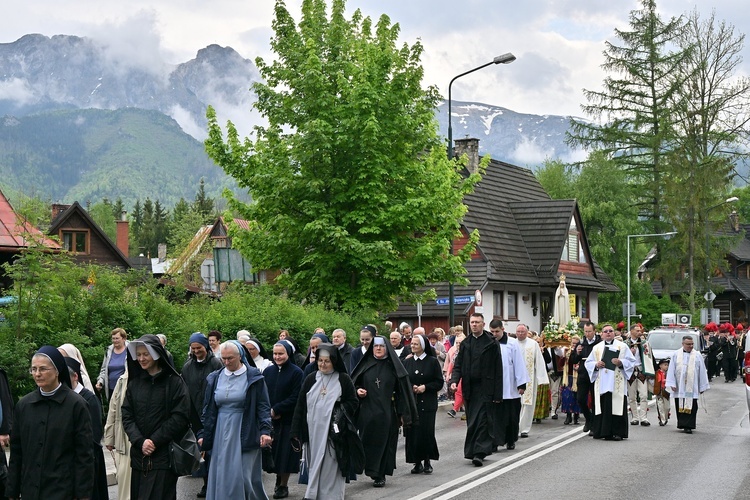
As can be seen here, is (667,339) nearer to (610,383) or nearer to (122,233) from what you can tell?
(610,383)

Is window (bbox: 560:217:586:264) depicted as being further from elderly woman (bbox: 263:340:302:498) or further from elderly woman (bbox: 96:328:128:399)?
elderly woman (bbox: 263:340:302:498)

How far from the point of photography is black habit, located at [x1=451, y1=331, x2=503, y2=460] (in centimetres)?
1541

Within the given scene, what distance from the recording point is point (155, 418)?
9000mm

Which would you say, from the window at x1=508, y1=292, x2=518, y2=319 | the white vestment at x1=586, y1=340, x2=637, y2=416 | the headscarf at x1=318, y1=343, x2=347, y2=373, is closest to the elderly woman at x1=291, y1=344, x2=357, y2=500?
the headscarf at x1=318, y1=343, x2=347, y2=373

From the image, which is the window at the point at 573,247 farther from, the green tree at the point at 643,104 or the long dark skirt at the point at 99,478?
the long dark skirt at the point at 99,478

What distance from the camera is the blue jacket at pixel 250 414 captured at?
10.5m

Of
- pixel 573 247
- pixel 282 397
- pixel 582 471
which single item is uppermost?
pixel 573 247

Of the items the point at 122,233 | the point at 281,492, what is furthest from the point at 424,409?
the point at 122,233

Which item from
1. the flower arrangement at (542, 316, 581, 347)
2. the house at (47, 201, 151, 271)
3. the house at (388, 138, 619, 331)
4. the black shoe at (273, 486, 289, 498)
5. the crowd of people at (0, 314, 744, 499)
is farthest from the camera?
the house at (47, 201, 151, 271)

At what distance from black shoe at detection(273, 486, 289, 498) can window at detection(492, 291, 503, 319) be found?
33.4 meters

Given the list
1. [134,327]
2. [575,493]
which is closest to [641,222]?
[134,327]

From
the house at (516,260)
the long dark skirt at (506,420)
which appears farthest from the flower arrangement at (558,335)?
the house at (516,260)

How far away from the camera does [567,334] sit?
24.4m

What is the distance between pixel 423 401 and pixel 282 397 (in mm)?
2654
